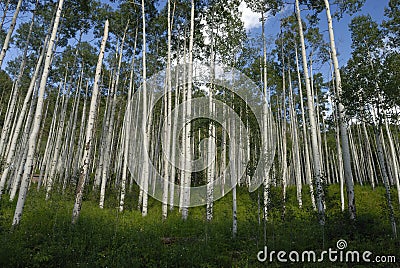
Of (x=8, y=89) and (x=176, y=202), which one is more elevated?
(x=8, y=89)

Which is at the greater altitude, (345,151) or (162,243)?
(345,151)

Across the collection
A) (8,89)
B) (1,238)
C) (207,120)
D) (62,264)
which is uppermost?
(8,89)

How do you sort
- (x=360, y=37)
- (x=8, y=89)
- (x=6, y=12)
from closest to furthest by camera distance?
(x=6, y=12), (x=360, y=37), (x=8, y=89)

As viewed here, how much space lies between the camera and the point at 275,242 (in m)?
7.30

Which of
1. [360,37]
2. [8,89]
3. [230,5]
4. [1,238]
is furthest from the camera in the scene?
[8,89]

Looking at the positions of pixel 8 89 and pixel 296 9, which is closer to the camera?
pixel 296 9

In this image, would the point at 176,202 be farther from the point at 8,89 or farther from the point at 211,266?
the point at 8,89

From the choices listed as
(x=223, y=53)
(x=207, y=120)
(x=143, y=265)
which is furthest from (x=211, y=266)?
(x=223, y=53)

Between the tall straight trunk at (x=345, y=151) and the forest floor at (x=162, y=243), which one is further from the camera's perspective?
the tall straight trunk at (x=345, y=151)

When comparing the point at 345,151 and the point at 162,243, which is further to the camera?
the point at 345,151

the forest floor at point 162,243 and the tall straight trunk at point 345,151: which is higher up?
the tall straight trunk at point 345,151

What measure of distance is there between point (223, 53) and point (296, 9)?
150 inches

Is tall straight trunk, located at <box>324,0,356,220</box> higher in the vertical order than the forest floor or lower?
higher

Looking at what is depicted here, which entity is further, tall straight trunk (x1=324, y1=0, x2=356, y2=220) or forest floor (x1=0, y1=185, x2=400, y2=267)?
tall straight trunk (x1=324, y1=0, x2=356, y2=220)
